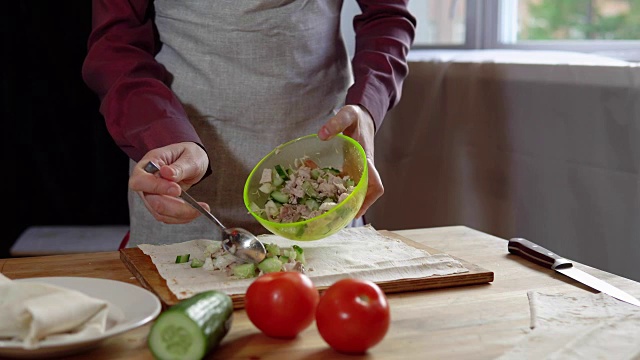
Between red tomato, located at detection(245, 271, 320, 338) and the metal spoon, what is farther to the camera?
the metal spoon

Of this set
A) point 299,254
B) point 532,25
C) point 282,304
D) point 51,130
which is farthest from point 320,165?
point 51,130

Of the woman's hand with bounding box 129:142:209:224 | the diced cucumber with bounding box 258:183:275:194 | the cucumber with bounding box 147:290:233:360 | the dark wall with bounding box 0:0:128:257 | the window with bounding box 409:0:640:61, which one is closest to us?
the cucumber with bounding box 147:290:233:360

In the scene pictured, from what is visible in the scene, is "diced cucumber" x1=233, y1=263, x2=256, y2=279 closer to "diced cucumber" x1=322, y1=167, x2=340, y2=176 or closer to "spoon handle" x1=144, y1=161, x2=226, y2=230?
"spoon handle" x1=144, y1=161, x2=226, y2=230

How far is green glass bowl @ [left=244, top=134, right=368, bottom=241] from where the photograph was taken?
4.16 feet

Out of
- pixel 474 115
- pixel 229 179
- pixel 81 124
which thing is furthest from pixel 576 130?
pixel 81 124

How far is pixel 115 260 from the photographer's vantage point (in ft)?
4.44

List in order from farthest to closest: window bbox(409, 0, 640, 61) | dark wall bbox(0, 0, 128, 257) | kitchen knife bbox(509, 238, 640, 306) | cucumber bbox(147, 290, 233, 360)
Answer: dark wall bbox(0, 0, 128, 257), window bbox(409, 0, 640, 61), kitchen knife bbox(509, 238, 640, 306), cucumber bbox(147, 290, 233, 360)

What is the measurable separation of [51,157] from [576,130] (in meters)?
1.66

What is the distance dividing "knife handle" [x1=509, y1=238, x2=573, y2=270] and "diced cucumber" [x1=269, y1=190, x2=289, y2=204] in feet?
1.23

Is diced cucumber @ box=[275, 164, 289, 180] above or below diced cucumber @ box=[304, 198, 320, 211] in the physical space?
above

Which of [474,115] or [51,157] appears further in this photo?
[51,157]

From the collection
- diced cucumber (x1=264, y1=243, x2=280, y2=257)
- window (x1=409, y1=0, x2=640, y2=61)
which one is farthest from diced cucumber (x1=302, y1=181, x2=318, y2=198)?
window (x1=409, y1=0, x2=640, y2=61)

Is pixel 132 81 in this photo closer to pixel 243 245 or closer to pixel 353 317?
pixel 243 245

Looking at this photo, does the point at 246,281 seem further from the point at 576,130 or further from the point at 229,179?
the point at 576,130
